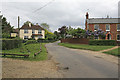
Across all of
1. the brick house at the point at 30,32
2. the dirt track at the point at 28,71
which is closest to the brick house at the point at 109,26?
the brick house at the point at 30,32

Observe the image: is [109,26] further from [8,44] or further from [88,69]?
[88,69]

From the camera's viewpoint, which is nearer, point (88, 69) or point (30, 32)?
point (88, 69)

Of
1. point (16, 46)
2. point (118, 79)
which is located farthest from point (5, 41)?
point (118, 79)

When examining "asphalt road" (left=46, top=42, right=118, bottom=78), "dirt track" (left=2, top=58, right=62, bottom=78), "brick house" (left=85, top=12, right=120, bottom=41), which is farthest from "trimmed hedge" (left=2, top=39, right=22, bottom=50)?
"brick house" (left=85, top=12, right=120, bottom=41)

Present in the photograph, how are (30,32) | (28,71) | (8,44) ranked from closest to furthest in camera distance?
(28,71) < (8,44) < (30,32)

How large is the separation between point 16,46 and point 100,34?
20.4 metres

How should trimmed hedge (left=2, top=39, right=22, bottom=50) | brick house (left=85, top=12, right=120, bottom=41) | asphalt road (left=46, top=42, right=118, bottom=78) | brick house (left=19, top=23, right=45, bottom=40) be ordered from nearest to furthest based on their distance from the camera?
asphalt road (left=46, top=42, right=118, bottom=78) → trimmed hedge (left=2, top=39, right=22, bottom=50) → brick house (left=85, top=12, right=120, bottom=41) → brick house (left=19, top=23, right=45, bottom=40)

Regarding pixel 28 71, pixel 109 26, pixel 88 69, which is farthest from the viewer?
pixel 109 26

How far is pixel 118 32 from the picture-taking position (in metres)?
31.0

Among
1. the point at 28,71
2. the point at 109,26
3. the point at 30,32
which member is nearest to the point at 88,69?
the point at 28,71

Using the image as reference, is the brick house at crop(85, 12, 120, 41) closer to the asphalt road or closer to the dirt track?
the asphalt road

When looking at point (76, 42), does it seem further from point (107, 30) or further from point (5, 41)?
point (5, 41)

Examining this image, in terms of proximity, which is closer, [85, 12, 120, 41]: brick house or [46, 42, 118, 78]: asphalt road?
[46, 42, 118, 78]: asphalt road

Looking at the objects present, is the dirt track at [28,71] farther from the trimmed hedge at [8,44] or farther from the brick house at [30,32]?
the brick house at [30,32]
